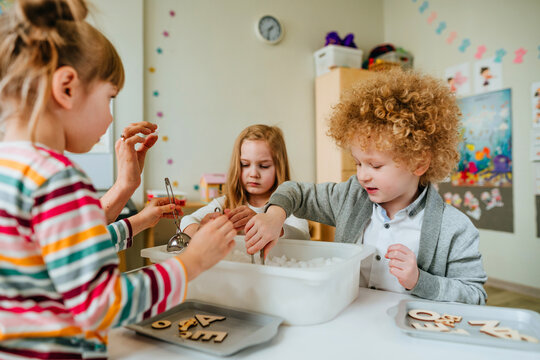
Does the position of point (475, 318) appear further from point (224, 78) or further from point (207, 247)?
point (224, 78)

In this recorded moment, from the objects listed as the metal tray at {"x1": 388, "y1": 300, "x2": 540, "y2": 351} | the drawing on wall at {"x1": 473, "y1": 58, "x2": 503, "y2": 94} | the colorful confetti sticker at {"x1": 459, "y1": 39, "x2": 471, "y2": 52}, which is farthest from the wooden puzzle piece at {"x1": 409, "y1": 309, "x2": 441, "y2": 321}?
the colorful confetti sticker at {"x1": 459, "y1": 39, "x2": 471, "y2": 52}

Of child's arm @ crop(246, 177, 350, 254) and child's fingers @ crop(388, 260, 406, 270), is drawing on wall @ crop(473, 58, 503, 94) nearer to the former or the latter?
child's arm @ crop(246, 177, 350, 254)

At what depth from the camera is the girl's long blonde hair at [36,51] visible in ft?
1.60

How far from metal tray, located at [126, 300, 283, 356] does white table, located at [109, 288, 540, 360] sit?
0.05 ft

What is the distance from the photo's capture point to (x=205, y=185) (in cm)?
264

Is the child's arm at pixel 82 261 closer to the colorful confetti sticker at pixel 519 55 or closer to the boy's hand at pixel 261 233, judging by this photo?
the boy's hand at pixel 261 233

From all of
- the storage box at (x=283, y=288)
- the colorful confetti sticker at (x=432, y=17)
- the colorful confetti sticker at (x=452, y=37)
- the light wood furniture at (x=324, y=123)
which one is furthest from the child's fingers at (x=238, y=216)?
the colorful confetti sticker at (x=432, y=17)

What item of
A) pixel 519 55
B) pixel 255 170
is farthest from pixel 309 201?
pixel 519 55

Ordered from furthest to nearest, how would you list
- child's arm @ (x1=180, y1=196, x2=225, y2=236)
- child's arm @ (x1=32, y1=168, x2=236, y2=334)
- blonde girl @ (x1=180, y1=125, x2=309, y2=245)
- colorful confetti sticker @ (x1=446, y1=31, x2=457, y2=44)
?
colorful confetti sticker @ (x1=446, y1=31, x2=457, y2=44) → blonde girl @ (x1=180, y1=125, x2=309, y2=245) → child's arm @ (x1=180, y1=196, x2=225, y2=236) → child's arm @ (x1=32, y1=168, x2=236, y2=334)

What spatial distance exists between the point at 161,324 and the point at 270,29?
292 centimetres

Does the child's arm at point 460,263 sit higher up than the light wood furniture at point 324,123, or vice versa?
the light wood furniture at point 324,123

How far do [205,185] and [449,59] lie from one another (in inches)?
87.5

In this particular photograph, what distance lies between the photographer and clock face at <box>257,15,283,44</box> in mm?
3098

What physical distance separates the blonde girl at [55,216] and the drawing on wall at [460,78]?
9.80 ft
